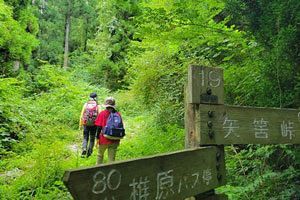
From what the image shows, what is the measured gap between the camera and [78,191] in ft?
5.00

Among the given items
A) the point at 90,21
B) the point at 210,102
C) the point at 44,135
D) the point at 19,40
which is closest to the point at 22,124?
the point at 44,135

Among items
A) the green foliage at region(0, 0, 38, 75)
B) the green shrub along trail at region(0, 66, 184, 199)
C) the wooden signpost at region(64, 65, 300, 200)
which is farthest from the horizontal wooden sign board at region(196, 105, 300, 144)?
the green foliage at region(0, 0, 38, 75)

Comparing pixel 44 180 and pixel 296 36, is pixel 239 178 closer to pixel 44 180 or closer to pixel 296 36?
pixel 296 36

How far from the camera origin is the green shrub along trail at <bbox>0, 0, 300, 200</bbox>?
418cm

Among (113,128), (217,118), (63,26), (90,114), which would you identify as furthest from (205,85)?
(63,26)

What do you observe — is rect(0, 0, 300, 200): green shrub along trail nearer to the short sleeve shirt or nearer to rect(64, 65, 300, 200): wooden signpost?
the short sleeve shirt

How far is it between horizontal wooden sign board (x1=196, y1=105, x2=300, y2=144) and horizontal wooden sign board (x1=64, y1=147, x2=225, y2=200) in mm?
134

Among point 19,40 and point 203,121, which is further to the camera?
point 19,40

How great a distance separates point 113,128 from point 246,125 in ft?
12.0

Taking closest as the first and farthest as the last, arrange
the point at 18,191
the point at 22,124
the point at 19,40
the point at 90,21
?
the point at 18,191 → the point at 22,124 → the point at 19,40 → the point at 90,21

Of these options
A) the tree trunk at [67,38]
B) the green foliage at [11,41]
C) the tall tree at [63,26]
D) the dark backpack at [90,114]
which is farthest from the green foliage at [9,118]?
the tall tree at [63,26]

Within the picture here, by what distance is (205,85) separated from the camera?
8.21 feet

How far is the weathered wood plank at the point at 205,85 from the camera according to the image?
242 centimetres

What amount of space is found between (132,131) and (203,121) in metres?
9.28
